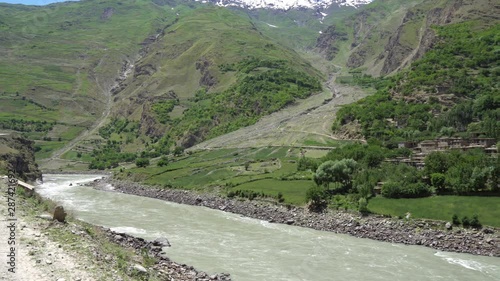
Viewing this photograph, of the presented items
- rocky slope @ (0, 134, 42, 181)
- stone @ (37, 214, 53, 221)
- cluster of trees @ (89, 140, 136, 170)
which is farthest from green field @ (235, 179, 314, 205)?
cluster of trees @ (89, 140, 136, 170)

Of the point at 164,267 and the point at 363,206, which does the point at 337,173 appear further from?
the point at 164,267

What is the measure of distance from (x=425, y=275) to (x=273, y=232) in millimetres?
20584

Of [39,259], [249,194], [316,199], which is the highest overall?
[39,259]

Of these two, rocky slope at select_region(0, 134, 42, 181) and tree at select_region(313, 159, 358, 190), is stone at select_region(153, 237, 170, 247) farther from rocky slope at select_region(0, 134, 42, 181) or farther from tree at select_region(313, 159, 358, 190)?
rocky slope at select_region(0, 134, 42, 181)

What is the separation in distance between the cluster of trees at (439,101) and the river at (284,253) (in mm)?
47338

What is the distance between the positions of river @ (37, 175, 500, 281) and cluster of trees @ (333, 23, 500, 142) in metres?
47.3

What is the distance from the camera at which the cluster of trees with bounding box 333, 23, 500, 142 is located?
100 meters

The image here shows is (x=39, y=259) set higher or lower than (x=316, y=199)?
higher

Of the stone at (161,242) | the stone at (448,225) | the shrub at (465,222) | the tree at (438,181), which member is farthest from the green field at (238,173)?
the stone at (161,242)

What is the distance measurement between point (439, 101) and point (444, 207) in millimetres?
70486

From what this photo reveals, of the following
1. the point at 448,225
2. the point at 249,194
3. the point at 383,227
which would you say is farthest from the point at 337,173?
the point at 448,225

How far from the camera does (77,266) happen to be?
22.8m

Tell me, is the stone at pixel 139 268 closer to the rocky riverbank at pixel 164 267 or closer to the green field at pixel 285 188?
the rocky riverbank at pixel 164 267

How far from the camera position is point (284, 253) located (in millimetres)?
43594
